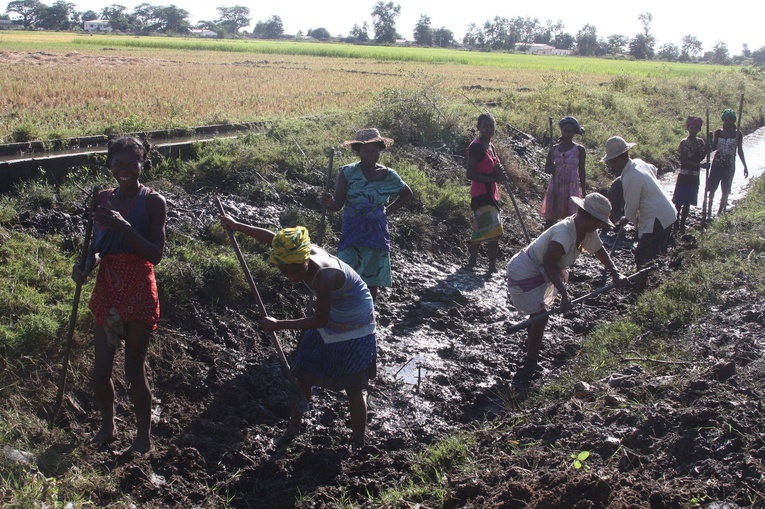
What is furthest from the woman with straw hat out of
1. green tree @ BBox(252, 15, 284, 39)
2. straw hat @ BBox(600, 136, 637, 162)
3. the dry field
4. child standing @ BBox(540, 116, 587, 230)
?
green tree @ BBox(252, 15, 284, 39)

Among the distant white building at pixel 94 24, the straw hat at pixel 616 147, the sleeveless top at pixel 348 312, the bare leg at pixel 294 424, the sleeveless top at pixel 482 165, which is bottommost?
the bare leg at pixel 294 424

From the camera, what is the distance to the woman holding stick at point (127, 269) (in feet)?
13.0

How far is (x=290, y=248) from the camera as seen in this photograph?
12.5 ft

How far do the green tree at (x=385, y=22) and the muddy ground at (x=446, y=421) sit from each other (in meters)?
90.3

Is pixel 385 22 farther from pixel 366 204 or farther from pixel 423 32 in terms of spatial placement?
pixel 366 204

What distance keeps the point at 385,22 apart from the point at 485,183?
93.0 m

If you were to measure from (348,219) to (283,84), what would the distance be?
13.7 meters

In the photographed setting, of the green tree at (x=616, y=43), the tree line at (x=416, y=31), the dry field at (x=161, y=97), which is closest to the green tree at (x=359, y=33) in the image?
the tree line at (x=416, y=31)

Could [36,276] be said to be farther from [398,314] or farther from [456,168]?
[456,168]

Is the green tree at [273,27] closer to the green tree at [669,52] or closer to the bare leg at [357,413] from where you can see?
the green tree at [669,52]

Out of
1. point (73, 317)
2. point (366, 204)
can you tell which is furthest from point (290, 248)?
point (366, 204)

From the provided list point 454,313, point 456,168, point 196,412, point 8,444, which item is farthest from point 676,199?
point 8,444

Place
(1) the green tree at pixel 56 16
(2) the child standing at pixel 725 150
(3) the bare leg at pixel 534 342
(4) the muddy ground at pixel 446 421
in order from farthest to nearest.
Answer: (1) the green tree at pixel 56 16
(2) the child standing at pixel 725 150
(3) the bare leg at pixel 534 342
(4) the muddy ground at pixel 446 421

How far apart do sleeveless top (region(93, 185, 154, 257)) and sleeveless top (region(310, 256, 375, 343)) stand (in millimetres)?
1031
